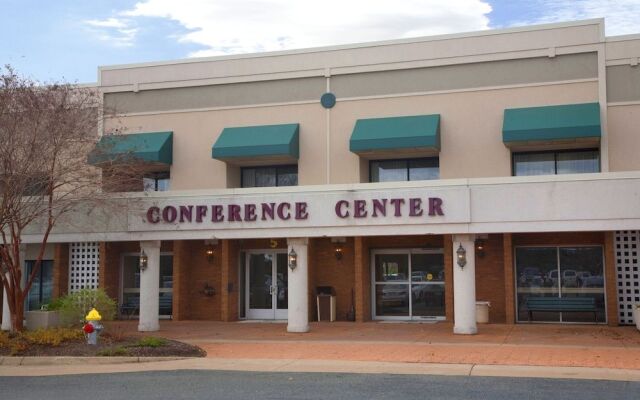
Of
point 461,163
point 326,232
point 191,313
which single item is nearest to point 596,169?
point 461,163

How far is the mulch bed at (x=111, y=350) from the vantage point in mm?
16562

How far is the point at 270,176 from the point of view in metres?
26.8

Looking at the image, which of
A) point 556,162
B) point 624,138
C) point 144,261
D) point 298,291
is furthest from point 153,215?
point 624,138

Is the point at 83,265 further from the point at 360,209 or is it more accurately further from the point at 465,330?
the point at 465,330

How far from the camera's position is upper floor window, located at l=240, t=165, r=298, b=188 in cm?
2644

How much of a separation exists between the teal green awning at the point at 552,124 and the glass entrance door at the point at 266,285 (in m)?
9.18

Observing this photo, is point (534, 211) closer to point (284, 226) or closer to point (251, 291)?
point (284, 226)

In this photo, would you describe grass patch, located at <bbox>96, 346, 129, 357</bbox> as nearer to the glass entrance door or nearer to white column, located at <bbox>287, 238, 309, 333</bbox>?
white column, located at <bbox>287, 238, 309, 333</bbox>

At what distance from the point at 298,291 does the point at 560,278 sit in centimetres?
862

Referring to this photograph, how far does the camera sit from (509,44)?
23.8 meters

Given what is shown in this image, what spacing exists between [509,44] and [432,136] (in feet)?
13.3

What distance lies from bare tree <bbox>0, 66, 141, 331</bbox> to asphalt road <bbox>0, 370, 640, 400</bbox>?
579cm

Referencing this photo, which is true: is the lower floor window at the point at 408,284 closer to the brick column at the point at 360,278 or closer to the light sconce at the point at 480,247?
the brick column at the point at 360,278

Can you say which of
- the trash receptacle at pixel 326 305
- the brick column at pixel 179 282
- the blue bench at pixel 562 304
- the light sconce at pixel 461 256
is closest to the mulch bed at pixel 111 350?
the light sconce at pixel 461 256
